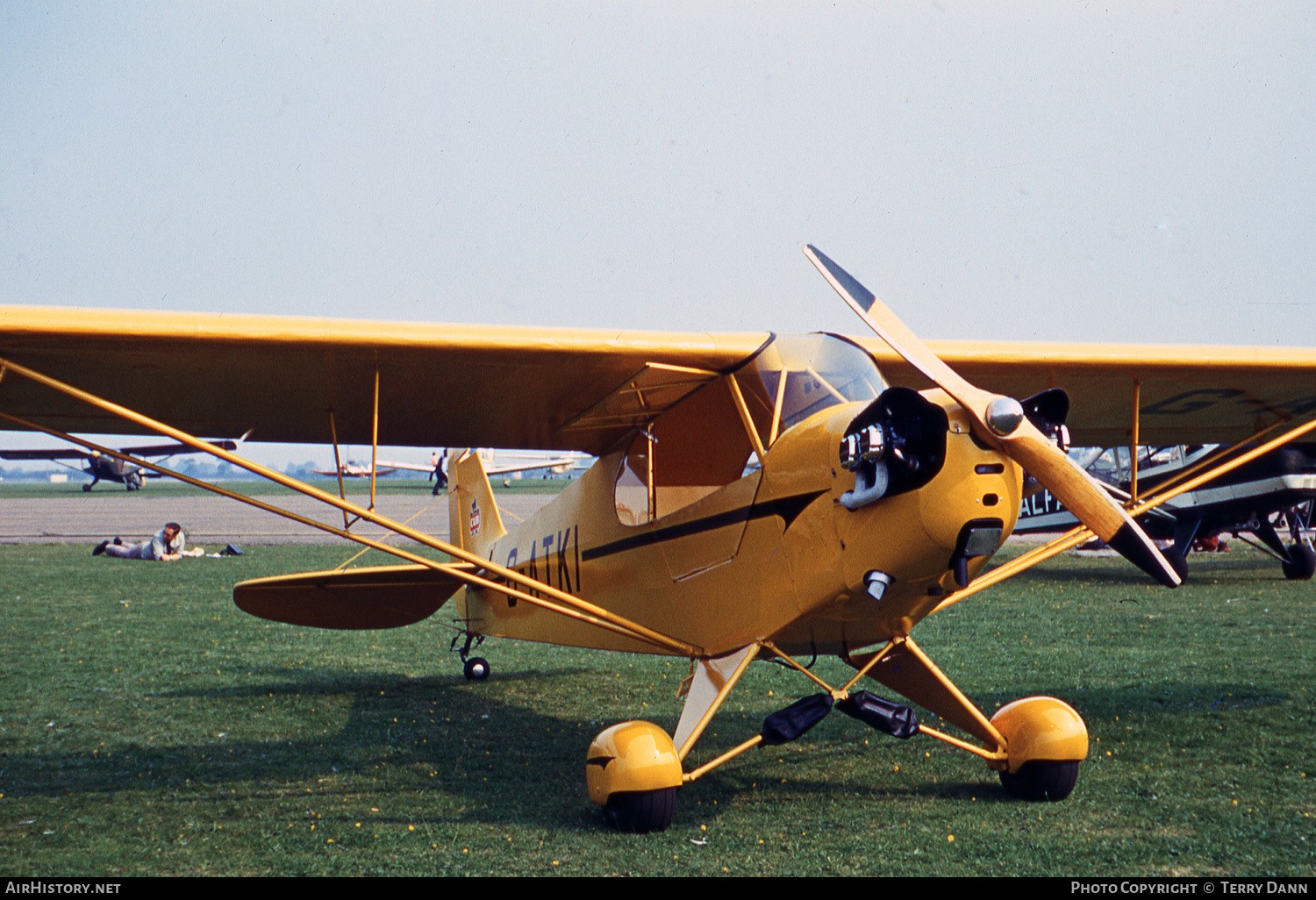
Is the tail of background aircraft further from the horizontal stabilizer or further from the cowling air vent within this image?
the cowling air vent

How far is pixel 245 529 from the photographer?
30.3 meters

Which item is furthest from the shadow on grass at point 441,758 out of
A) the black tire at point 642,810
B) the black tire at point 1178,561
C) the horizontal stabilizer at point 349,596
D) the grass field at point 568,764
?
the black tire at point 1178,561

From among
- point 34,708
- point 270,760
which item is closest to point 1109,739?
point 270,760

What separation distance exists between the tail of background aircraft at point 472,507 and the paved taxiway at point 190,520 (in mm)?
9908

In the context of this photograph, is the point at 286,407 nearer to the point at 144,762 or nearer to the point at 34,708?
the point at 144,762

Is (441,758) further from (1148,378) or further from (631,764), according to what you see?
(1148,378)

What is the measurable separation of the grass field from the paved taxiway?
11.7 meters

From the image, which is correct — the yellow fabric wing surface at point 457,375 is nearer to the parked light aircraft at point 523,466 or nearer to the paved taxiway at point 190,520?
the parked light aircraft at point 523,466

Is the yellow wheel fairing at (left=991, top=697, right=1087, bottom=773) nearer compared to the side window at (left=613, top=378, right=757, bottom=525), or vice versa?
the yellow wheel fairing at (left=991, top=697, right=1087, bottom=773)

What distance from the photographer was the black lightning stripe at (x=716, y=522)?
4660 mm

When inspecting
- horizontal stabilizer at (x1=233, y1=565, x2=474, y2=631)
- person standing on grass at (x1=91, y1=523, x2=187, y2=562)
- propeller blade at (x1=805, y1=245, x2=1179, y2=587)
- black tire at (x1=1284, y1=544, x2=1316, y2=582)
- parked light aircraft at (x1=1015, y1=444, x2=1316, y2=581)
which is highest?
propeller blade at (x1=805, y1=245, x2=1179, y2=587)

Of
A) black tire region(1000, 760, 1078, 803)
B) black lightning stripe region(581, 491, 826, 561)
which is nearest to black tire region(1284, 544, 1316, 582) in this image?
black tire region(1000, 760, 1078, 803)

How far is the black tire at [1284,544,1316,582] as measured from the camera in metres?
15.6
